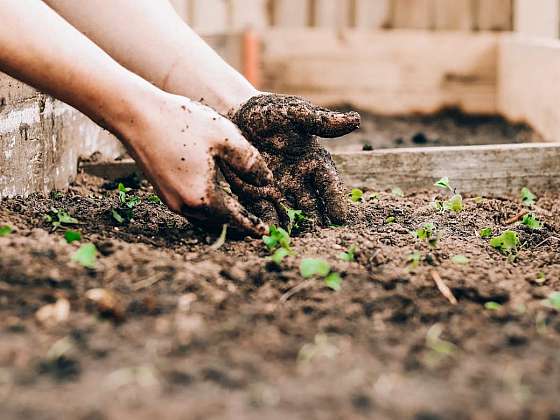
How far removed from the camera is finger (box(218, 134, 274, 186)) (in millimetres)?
1737

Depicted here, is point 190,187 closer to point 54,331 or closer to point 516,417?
point 54,331

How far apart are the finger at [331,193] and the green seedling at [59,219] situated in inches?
24.0

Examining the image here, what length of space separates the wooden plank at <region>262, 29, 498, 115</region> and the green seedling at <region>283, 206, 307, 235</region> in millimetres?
2858

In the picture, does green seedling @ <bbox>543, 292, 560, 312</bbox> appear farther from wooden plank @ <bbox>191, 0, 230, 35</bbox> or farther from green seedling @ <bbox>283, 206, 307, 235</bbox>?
wooden plank @ <bbox>191, 0, 230, 35</bbox>

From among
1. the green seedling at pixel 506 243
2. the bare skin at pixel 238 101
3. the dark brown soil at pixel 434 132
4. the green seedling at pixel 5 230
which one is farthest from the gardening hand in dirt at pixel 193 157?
the dark brown soil at pixel 434 132

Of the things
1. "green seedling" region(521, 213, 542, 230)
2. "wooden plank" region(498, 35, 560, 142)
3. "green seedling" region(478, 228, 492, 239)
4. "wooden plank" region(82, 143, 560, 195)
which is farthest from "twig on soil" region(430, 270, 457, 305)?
"wooden plank" region(498, 35, 560, 142)

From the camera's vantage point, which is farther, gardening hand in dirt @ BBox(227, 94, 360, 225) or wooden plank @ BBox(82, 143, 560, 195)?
wooden plank @ BBox(82, 143, 560, 195)

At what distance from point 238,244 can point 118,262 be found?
14.1 inches

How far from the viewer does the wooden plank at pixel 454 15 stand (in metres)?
4.87

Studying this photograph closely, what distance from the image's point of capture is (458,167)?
257cm

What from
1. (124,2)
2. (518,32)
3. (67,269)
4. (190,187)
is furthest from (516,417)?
(518,32)

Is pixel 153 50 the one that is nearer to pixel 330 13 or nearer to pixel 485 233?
pixel 485 233

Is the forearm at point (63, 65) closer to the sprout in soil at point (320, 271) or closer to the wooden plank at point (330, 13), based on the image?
the sprout in soil at point (320, 271)

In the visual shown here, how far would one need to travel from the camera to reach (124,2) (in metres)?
2.13
